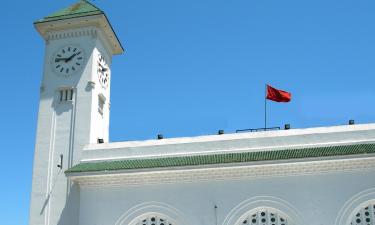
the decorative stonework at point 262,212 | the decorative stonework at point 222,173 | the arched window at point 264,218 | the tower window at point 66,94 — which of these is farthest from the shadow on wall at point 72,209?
the arched window at point 264,218

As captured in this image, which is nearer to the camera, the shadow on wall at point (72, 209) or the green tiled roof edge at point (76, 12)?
the shadow on wall at point (72, 209)

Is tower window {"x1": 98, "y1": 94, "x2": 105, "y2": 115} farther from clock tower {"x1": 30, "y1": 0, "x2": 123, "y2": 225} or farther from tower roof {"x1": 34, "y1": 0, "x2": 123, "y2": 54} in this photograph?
tower roof {"x1": 34, "y1": 0, "x2": 123, "y2": 54}

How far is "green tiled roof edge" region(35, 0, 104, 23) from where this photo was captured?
2483cm

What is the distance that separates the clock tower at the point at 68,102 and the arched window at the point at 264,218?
690 centimetres

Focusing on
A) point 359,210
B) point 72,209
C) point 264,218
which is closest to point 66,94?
point 72,209

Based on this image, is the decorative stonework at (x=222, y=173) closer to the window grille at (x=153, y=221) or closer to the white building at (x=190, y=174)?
the white building at (x=190, y=174)

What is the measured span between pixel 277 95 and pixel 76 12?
10297 mm

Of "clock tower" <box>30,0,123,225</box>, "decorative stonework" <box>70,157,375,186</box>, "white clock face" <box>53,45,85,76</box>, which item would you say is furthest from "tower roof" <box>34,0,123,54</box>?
"decorative stonework" <box>70,157,375,186</box>

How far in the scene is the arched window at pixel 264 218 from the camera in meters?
19.5

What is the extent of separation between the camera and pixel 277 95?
24.1 meters

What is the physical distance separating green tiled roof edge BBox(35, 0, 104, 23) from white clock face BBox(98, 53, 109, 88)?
2.09 metres

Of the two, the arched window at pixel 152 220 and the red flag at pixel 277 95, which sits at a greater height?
the red flag at pixel 277 95

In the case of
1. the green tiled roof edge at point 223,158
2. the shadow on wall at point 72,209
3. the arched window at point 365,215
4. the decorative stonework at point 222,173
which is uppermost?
the green tiled roof edge at point 223,158

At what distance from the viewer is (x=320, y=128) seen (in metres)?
21.1
